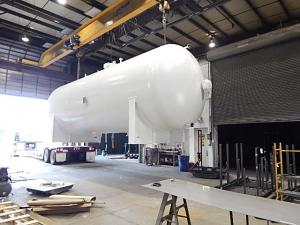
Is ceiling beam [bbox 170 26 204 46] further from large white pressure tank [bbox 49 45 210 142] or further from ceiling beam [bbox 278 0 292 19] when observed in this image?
large white pressure tank [bbox 49 45 210 142]

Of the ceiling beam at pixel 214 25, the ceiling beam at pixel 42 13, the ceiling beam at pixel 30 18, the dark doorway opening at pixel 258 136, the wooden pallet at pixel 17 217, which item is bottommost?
the wooden pallet at pixel 17 217

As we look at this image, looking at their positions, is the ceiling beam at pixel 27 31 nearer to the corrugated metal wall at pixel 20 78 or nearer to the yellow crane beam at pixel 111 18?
the corrugated metal wall at pixel 20 78

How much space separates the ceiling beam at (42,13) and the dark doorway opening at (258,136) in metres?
7.98

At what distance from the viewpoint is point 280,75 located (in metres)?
7.86

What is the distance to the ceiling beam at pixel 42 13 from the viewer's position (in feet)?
24.1

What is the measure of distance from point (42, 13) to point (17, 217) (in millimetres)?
6929

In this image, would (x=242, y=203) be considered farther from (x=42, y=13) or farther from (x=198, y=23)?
(x=42, y=13)

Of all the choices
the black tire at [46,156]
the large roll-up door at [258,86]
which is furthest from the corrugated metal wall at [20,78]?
the large roll-up door at [258,86]

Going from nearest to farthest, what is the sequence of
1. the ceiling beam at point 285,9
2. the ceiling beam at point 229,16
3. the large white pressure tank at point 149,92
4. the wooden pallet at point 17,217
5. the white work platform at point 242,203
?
the white work platform at point 242,203 → the wooden pallet at point 17,217 → the large white pressure tank at point 149,92 → the ceiling beam at point 285,9 → the ceiling beam at point 229,16

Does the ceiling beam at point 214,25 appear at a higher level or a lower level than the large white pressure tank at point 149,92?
higher

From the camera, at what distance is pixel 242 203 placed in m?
2.32

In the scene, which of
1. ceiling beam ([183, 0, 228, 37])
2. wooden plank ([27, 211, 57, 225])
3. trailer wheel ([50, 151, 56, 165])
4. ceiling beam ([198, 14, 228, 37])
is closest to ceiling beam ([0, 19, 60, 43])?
trailer wheel ([50, 151, 56, 165])

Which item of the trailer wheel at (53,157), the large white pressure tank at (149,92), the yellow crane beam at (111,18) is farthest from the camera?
the trailer wheel at (53,157)

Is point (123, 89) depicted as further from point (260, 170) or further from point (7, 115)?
point (7, 115)
